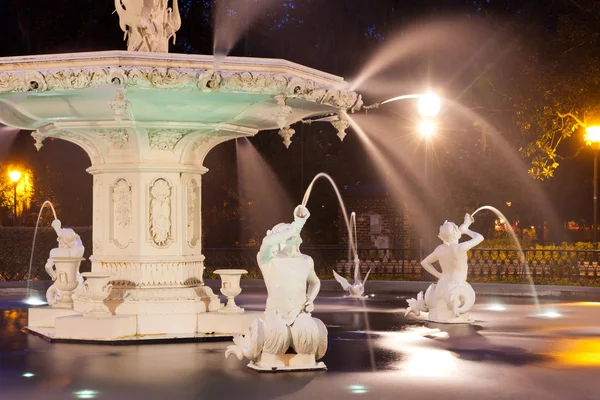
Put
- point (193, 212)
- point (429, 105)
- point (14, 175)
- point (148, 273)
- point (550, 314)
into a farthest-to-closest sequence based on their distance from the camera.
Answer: point (14, 175) < point (429, 105) < point (550, 314) < point (193, 212) < point (148, 273)

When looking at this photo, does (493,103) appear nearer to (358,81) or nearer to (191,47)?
(358,81)

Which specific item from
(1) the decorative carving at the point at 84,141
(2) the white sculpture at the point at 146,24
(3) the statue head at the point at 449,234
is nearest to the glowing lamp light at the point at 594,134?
(3) the statue head at the point at 449,234

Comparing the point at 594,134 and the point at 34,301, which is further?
the point at 594,134

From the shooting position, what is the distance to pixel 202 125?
14.3 m

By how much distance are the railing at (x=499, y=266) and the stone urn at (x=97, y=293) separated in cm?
1313

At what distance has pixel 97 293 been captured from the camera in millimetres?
13367

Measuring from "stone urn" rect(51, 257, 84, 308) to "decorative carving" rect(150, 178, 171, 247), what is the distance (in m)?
1.57

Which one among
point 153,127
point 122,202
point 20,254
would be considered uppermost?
point 153,127

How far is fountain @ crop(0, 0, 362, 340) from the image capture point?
40.5ft

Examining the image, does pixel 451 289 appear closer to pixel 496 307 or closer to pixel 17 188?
pixel 496 307

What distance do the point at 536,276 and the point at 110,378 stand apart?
1909 centimetres

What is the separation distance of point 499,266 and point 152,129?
15.4 meters

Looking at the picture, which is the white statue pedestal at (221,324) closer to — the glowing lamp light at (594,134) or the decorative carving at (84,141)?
the decorative carving at (84,141)

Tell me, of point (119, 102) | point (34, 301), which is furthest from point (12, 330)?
point (34, 301)
